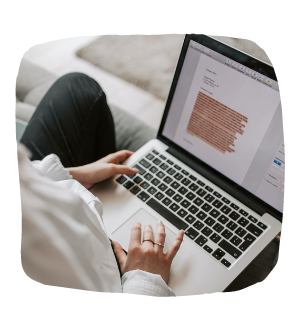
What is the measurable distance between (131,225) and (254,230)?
16 centimetres

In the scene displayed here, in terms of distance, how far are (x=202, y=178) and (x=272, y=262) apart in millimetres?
174

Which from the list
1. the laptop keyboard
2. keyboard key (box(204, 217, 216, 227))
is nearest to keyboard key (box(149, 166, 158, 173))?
the laptop keyboard

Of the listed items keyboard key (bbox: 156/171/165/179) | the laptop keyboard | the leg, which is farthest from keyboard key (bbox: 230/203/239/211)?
the leg

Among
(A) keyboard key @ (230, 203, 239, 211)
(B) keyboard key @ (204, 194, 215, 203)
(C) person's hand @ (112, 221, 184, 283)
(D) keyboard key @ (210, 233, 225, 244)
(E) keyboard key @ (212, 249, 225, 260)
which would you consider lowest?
(C) person's hand @ (112, 221, 184, 283)

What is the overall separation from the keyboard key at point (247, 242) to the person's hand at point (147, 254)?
8 centimetres

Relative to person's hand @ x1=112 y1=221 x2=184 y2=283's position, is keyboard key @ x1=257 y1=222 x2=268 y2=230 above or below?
above

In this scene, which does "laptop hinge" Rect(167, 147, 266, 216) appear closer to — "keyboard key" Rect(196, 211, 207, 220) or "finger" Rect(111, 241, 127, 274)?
"keyboard key" Rect(196, 211, 207, 220)

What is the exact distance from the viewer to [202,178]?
455mm

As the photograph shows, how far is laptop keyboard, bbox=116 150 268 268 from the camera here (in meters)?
0.40

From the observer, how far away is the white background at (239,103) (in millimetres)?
365

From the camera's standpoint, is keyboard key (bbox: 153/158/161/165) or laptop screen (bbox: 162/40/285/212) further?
keyboard key (bbox: 153/158/161/165)

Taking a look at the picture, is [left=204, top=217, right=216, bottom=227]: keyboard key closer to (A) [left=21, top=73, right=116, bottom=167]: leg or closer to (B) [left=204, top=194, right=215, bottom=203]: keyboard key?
(B) [left=204, top=194, right=215, bottom=203]: keyboard key

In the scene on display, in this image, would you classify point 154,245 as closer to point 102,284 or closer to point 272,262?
point 102,284

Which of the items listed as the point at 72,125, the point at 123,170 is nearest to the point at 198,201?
the point at 123,170
